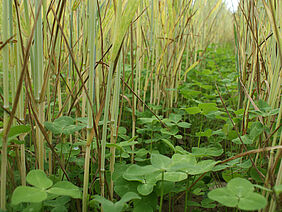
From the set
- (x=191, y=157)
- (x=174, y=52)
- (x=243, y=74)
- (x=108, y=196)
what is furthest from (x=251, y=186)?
(x=174, y=52)

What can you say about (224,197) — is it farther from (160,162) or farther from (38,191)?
(38,191)

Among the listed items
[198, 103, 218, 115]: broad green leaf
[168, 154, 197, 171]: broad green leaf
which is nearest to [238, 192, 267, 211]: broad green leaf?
[168, 154, 197, 171]: broad green leaf

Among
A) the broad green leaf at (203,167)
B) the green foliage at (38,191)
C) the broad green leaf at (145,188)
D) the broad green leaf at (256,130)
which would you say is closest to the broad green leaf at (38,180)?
the green foliage at (38,191)

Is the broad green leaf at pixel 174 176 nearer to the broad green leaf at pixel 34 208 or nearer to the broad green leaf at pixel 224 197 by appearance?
the broad green leaf at pixel 224 197

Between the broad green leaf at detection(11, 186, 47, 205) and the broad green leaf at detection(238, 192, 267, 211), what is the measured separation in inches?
14.2

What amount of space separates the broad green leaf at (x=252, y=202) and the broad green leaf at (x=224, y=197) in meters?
0.01

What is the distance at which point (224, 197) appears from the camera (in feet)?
1.62

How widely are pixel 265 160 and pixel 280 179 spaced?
0.78 ft

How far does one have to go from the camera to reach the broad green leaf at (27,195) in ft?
1.47

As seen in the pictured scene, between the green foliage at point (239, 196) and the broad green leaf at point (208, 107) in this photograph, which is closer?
the green foliage at point (239, 196)

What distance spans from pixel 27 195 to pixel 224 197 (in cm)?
37

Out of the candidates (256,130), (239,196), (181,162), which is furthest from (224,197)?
(256,130)

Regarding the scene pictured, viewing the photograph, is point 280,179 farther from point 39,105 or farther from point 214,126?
point 214,126

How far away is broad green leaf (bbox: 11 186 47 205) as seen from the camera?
447mm
